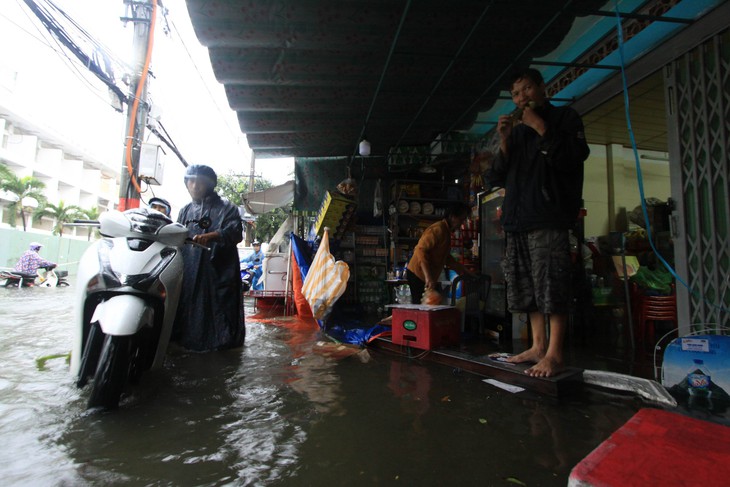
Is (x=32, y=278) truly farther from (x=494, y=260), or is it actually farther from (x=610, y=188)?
(x=610, y=188)

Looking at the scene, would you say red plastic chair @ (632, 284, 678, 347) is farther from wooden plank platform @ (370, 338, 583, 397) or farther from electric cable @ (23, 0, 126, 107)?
electric cable @ (23, 0, 126, 107)

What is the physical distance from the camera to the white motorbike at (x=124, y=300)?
1.85 m

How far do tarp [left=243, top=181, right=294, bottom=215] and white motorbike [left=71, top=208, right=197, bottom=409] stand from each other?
234 inches

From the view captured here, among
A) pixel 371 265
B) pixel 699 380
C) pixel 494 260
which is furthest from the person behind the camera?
pixel 371 265

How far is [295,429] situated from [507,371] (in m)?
1.50

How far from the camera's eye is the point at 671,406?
205 centimetres

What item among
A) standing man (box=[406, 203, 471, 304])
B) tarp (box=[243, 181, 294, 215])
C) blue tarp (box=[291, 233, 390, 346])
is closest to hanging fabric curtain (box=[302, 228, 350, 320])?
blue tarp (box=[291, 233, 390, 346])

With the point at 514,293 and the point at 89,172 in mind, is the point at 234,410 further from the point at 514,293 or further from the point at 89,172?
the point at 89,172

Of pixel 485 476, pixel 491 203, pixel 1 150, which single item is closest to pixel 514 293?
pixel 485 476

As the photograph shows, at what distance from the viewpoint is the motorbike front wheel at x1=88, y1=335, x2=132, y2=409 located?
182cm

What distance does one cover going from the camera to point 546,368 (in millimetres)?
2273

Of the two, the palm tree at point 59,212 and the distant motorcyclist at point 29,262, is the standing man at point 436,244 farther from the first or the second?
the palm tree at point 59,212

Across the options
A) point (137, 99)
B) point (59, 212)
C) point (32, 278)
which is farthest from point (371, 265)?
point (59, 212)

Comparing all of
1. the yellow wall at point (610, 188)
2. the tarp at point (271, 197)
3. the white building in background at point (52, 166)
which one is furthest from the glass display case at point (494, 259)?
the white building in background at point (52, 166)
